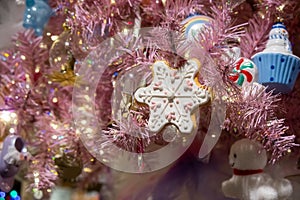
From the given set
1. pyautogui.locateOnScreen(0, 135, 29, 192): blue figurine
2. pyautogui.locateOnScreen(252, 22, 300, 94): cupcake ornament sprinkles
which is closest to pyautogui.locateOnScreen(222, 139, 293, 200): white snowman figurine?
pyautogui.locateOnScreen(252, 22, 300, 94): cupcake ornament sprinkles

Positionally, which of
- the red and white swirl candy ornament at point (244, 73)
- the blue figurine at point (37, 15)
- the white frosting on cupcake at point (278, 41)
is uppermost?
the blue figurine at point (37, 15)

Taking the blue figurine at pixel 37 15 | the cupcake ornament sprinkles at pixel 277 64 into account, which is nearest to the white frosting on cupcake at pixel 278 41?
the cupcake ornament sprinkles at pixel 277 64

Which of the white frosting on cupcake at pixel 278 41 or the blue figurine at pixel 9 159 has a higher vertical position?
the white frosting on cupcake at pixel 278 41

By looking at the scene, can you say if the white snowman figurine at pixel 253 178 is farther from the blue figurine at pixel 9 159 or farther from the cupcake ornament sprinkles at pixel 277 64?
the blue figurine at pixel 9 159

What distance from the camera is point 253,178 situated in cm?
70

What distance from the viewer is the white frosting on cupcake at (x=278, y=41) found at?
68cm

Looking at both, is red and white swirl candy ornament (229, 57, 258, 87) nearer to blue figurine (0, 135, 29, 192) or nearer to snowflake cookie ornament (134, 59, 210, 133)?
snowflake cookie ornament (134, 59, 210, 133)

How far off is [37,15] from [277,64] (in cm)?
43

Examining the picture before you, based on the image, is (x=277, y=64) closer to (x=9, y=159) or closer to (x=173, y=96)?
(x=173, y=96)

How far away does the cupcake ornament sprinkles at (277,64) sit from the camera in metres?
0.67

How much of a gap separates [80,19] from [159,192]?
32 centimetres

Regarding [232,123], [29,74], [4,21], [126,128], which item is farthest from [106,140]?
[4,21]

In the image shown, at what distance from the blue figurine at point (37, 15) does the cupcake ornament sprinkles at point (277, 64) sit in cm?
38

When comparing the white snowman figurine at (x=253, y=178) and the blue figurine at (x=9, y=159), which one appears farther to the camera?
the blue figurine at (x=9, y=159)
